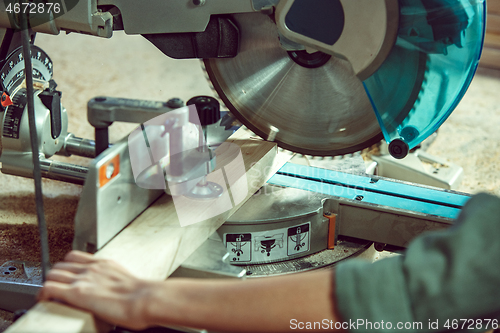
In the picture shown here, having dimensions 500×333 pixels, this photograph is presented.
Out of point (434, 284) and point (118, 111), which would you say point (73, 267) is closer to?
point (434, 284)

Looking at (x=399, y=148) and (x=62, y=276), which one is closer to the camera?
(x=62, y=276)

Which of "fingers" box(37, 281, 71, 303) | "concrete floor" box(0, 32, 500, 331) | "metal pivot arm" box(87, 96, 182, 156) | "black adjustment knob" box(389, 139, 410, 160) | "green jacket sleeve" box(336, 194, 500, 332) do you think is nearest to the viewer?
"green jacket sleeve" box(336, 194, 500, 332)

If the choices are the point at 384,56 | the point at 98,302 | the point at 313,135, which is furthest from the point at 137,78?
the point at 98,302

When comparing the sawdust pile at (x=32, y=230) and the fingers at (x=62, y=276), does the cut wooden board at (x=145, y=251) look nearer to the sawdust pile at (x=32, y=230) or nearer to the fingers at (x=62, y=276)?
the fingers at (x=62, y=276)

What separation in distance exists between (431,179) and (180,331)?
1498mm

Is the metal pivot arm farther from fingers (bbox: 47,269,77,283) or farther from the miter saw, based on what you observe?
fingers (bbox: 47,269,77,283)

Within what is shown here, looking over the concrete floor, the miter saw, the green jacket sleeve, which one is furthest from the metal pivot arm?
the green jacket sleeve

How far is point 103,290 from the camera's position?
86 cm

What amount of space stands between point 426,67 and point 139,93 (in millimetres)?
2537

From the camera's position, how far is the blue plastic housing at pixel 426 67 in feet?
3.84

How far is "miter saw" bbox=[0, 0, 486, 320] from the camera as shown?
3.86 ft

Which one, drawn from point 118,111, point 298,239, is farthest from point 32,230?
point 298,239

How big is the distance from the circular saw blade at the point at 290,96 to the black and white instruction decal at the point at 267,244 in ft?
0.85

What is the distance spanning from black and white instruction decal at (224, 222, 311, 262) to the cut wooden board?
0.26 feet
